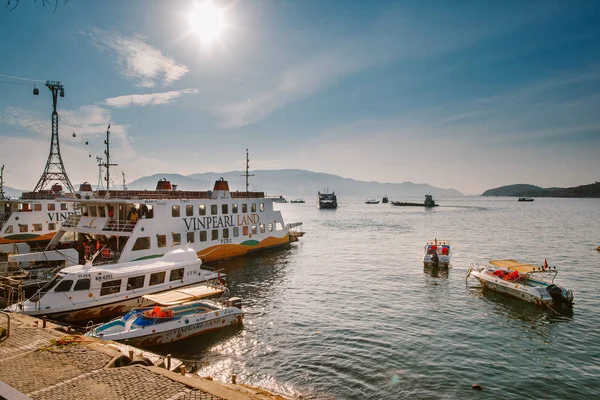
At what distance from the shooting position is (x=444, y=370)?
51.5 feet

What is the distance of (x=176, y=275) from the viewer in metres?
24.3

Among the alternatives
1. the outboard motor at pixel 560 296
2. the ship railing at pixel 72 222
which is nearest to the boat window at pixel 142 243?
the ship railing at pixel 72 222

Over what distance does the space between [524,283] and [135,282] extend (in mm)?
28853

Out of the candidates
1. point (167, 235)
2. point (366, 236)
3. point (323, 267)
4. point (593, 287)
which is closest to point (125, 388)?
point (167, 235)

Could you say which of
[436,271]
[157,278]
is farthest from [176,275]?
[436,271]

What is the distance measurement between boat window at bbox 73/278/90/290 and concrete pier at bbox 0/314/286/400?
22.5ft

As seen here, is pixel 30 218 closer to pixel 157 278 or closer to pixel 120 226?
pixel 120 226

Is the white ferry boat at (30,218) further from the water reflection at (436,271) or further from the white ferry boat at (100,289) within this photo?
the water reflection at (436,271)

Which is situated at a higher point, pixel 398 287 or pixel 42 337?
pixel 42 337

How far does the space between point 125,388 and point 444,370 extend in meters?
13.6

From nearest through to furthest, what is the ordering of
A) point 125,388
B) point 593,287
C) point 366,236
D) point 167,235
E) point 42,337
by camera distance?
point 125,388, point 42,337, point 593,287, point 167,235, point 366,236

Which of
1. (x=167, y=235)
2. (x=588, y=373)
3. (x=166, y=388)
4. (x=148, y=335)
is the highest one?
(x=167, y=235)

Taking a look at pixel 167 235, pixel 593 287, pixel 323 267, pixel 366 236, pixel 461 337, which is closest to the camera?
pixel 461 337

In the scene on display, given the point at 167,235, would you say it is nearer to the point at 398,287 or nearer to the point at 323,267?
the point at 323,267
